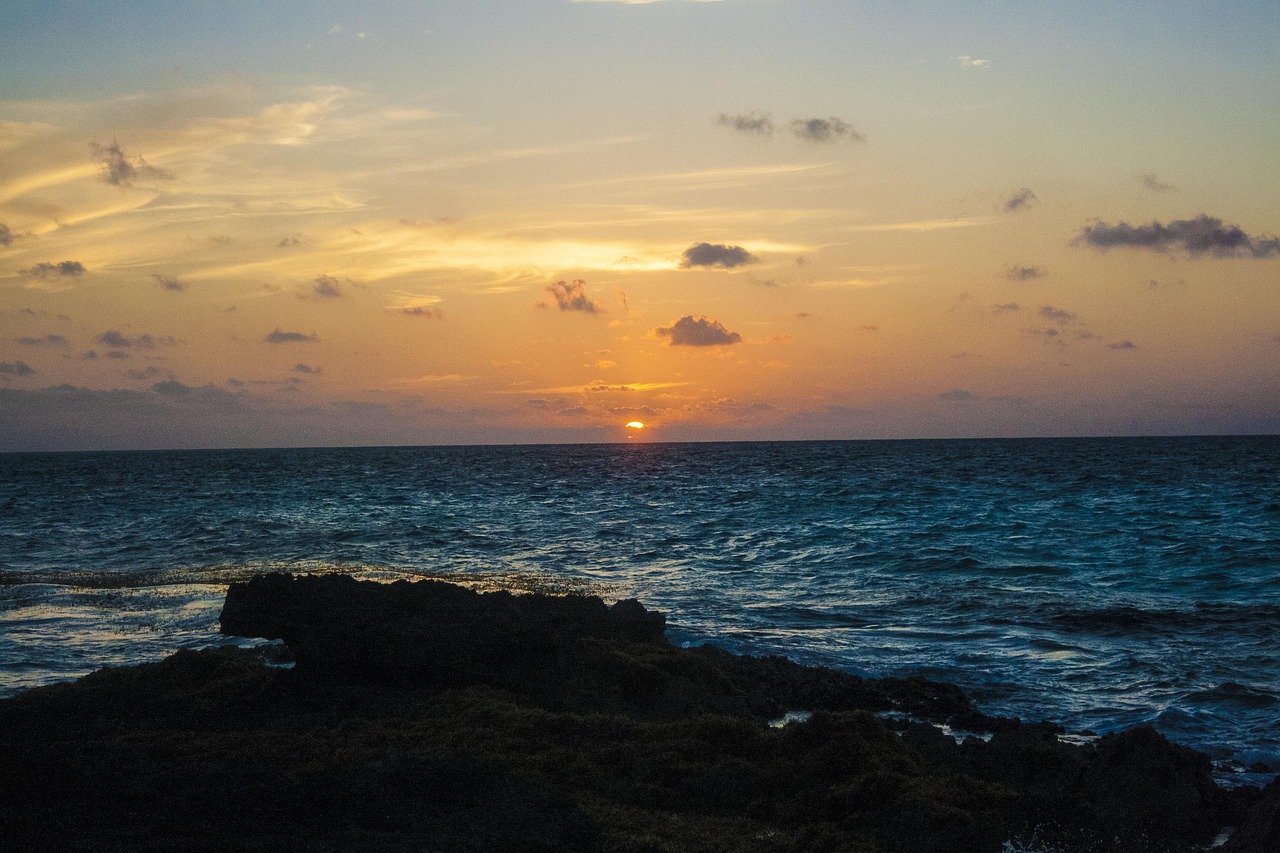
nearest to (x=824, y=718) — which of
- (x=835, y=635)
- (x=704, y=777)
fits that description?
(x=704, y=777)

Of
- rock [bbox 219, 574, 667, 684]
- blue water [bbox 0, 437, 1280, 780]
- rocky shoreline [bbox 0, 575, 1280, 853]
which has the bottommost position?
blue water [bbox 0, 437, 1280, 780]

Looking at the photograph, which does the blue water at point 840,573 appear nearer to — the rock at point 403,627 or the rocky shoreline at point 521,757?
the rocky shoreline at point 521,757

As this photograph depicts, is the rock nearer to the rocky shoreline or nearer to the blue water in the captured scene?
the rocky shoreline

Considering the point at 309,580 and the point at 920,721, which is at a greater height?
the point at 309,580

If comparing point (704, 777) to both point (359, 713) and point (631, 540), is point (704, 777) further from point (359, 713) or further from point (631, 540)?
point (631, 540)

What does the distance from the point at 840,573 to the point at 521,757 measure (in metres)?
15.4

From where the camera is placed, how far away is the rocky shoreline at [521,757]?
6426mm

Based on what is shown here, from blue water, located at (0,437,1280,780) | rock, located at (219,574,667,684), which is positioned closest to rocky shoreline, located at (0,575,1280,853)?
rock, located at (219,574,667,684)

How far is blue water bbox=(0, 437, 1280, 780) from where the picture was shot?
12.5 m

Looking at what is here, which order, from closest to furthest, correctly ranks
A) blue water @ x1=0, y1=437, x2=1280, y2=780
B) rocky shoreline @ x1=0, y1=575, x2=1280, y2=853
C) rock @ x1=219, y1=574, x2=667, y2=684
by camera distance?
rocky shoreline @ x1=0, y1=575, x2=1280, y2=853, rock @ x1=219, y1=574, x2=667, y2=684, blue water @ x1=0, y1=437, x2=1280, y2=780

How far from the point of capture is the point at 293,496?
51.9 metres

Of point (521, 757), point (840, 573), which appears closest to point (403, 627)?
point (521, 757)

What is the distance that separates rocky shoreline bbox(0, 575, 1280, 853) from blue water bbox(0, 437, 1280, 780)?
2234 mm

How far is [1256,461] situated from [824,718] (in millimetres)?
84369
